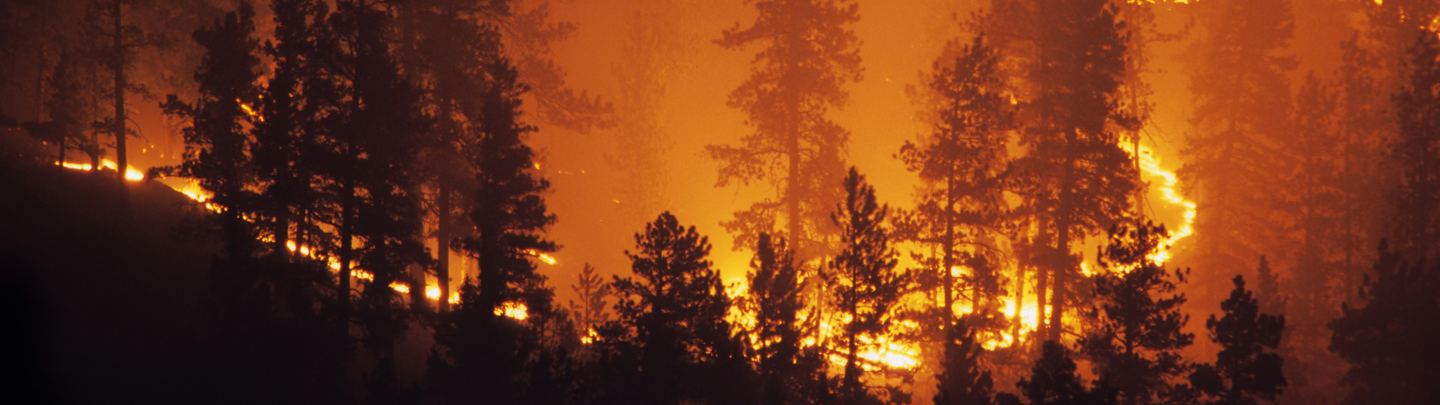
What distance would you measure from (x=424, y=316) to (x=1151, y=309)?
16248mm

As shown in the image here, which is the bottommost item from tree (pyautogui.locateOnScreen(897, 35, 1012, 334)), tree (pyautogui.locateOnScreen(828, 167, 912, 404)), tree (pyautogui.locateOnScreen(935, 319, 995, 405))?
tree (pyautogui.locateOnScreen(935, 319, 995, 405))

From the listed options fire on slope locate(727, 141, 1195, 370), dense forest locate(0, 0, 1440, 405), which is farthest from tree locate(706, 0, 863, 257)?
fire on slope locate(727, 141, 1195, 370)

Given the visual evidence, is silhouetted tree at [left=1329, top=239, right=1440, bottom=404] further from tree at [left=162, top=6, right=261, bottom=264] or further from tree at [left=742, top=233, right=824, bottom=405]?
tree at [left=162, top=6, right=261, bottom=264]

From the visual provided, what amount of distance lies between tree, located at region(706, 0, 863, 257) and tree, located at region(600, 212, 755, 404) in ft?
32.1

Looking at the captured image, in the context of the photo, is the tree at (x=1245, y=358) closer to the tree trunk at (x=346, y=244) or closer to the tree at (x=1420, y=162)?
the tree at (x=1420, y=162)

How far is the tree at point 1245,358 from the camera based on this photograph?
13.5 meters

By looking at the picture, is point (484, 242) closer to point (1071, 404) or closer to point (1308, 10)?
point (1071, 404)

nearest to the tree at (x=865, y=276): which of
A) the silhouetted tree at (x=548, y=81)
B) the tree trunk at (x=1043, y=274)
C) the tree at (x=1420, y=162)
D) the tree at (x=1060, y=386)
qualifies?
the tree at (x=1060, y=386)

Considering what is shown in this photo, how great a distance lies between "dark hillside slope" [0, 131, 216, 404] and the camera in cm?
1437

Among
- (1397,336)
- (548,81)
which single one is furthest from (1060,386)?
(548,81)

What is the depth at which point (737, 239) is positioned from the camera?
26078 millimetres

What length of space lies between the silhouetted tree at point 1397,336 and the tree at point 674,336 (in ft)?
51.0

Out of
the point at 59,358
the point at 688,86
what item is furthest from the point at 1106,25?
the point at 688,86

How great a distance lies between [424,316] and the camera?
16766 mm
